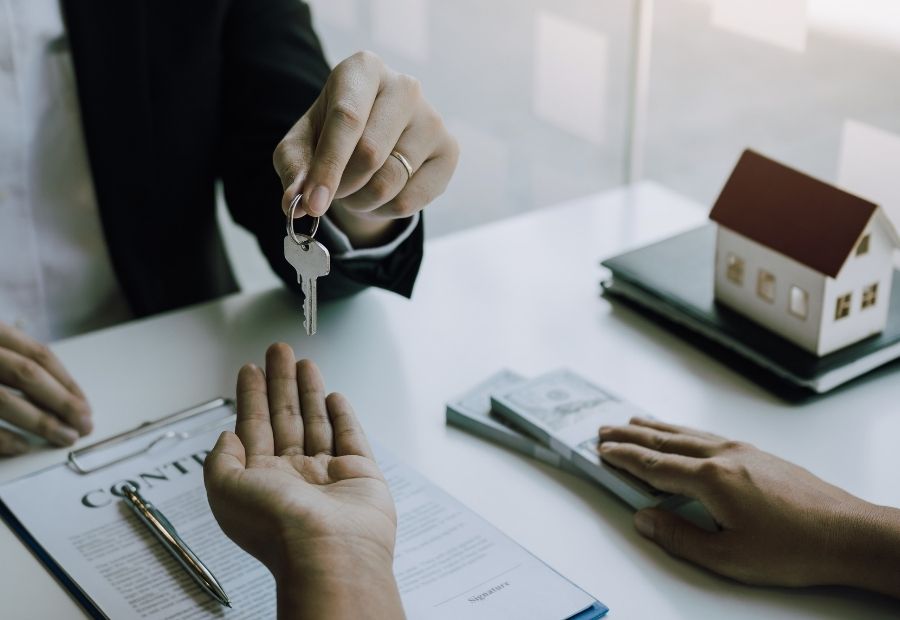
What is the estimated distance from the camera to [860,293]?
3.82 feet

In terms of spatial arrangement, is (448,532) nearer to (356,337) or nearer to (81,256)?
(356,337)

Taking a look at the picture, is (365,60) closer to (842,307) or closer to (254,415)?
(254,415)

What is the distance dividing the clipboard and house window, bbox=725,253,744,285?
631 mm

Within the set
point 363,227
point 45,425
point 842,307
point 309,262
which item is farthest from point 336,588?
point 842,307

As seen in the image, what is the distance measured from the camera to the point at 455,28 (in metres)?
2.81

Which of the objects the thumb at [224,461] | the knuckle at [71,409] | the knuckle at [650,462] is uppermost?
the thumb at [224,461]

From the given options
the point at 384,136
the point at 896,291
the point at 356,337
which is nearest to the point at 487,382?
the point at 356,337

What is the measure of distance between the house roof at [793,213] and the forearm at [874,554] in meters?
0.34

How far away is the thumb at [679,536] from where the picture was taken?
2.90ft

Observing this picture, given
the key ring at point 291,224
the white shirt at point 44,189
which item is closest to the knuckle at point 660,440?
the key ring at point 291,224

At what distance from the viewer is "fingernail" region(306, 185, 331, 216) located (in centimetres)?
85

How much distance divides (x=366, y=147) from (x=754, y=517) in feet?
1.59

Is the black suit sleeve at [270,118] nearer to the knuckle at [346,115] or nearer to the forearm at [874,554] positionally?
the knuckle at [346,115]

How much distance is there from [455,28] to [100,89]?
1507 mm
